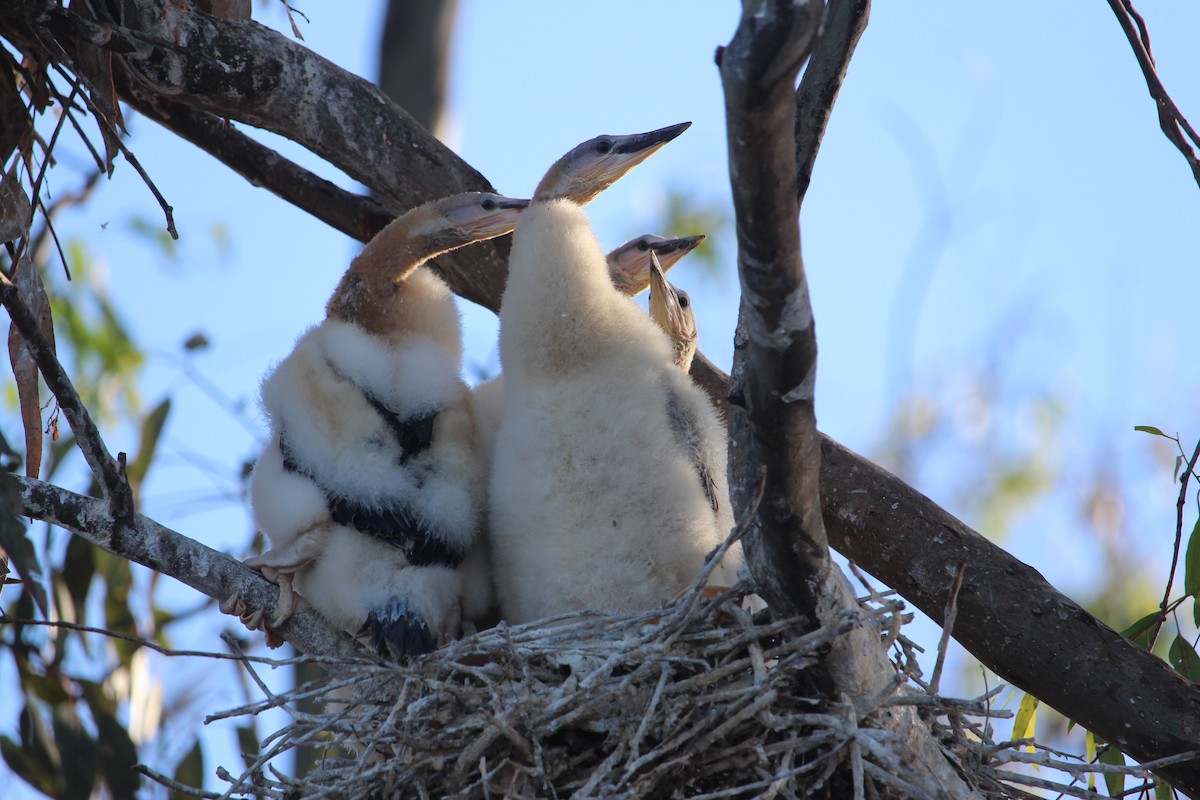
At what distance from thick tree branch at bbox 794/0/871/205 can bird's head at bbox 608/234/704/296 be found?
119 cm

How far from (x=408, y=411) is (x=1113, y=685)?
1663 millimetres

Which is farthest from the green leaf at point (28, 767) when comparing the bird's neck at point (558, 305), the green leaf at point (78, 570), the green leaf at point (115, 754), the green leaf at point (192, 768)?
the bird's neck at point (558, 305)

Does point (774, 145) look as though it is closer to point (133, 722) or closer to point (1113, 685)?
point (1113, 685)

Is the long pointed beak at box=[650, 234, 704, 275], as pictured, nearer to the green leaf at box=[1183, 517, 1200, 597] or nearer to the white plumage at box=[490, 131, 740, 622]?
the white plumage at box=[490, 131, 740, 622]

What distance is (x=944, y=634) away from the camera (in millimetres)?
2234

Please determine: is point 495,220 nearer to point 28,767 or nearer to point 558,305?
point 558,305

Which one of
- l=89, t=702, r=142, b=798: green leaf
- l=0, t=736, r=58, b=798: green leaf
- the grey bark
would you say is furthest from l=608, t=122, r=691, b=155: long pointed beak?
l=0, t=736, r=58, b=798: green leaf

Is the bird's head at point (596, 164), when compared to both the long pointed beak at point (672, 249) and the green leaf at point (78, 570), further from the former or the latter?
the green leaf at point (78, 570)

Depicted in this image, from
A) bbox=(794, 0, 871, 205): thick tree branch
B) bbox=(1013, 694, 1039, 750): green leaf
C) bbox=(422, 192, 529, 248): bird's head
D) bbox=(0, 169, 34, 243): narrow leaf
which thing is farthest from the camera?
bbox=(1013, 694, 1039, 750): green leaf

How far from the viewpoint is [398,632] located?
261 centimetres

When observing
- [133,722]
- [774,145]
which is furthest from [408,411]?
[133,722]

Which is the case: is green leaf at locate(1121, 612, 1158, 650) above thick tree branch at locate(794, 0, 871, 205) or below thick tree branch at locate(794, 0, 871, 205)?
below

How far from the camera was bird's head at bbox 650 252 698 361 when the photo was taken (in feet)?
11.3

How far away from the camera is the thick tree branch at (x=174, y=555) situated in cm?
253
